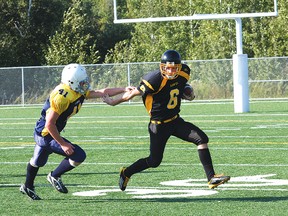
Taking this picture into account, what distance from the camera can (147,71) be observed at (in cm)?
3297

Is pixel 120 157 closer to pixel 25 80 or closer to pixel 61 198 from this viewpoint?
pixel 61 198

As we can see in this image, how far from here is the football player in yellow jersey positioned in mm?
8812

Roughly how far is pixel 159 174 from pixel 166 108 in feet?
6.48

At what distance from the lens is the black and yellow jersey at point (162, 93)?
898cm

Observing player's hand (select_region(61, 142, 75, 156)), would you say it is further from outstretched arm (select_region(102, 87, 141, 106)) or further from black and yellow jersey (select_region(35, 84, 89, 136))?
outstretched arm (select_region(102, 87, 141, 106))

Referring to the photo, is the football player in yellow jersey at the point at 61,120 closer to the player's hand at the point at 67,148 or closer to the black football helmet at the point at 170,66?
the player's hand at the point at 67,148

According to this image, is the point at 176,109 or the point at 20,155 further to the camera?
the point at 20,155

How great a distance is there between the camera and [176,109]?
9234 millimetres

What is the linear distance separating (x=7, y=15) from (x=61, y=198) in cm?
3489

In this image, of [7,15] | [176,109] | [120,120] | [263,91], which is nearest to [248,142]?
[176,109]

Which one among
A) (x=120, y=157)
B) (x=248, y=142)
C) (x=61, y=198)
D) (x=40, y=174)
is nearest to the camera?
(x=61, y=198)

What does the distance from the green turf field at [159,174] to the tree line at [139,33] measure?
11136 millimetres

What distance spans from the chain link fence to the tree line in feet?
7.03

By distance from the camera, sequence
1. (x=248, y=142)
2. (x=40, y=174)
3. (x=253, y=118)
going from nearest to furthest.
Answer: (x=40, y=174) → (x=248, y=142) → (x=253, y=118)
